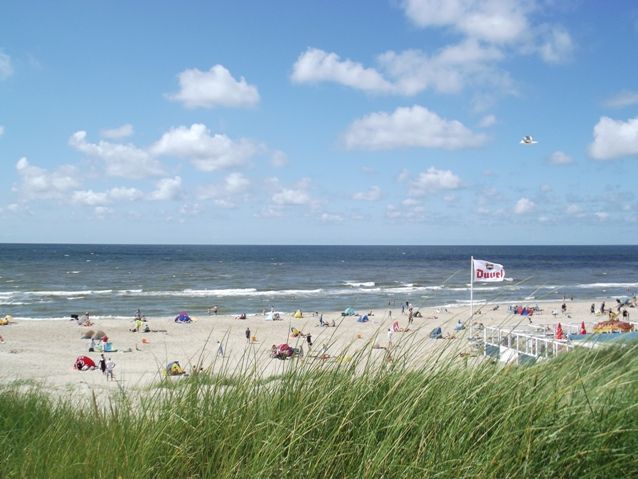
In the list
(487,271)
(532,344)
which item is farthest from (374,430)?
(487,271)

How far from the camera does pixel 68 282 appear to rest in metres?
53.2

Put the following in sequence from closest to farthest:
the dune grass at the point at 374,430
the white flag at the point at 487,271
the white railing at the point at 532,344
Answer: the dune grass at the point at 374,430
the white railing at the point at 532,344
the white flag at the point at 487,271

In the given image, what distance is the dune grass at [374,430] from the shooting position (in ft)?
8.35

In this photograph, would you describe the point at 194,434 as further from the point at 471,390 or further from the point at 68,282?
the point at 68,282

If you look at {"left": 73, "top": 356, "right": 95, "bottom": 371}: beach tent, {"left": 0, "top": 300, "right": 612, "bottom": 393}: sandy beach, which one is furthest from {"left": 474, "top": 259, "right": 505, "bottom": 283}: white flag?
{"left": 73, "top": 356, "right": 95, "bottom": 371}: beach tent

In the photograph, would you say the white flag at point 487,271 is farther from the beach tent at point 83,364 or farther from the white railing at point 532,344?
the beach tent at point 83,364

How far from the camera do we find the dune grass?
8.35ft

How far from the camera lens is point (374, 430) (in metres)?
2.70

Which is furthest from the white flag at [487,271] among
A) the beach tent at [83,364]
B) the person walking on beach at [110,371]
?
the beach tent at [83,364]

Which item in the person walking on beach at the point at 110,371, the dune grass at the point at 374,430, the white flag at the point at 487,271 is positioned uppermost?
the white flag at the point at 487,271

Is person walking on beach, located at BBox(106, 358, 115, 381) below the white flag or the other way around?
below

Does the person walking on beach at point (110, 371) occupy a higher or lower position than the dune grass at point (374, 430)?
lower

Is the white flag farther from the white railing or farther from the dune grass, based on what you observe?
the dune grass

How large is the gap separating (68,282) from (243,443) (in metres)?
55.6
